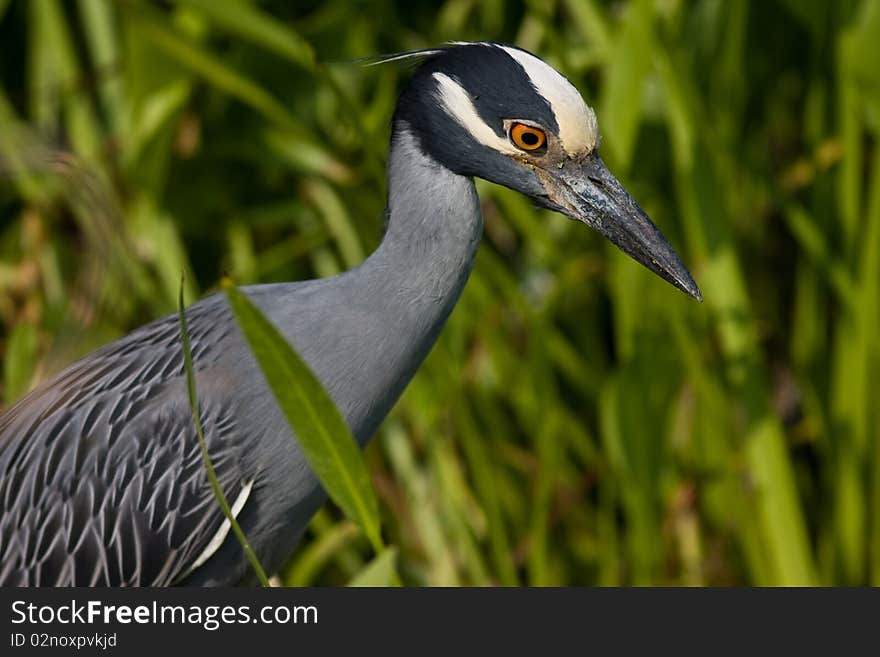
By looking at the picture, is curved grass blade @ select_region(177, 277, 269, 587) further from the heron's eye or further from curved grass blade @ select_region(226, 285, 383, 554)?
the heron's eye

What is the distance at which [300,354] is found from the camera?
1996 mm

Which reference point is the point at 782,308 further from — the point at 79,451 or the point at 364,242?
the point at 79,451

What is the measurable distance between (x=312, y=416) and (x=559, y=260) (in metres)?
1.33

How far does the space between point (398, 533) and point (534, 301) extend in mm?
644

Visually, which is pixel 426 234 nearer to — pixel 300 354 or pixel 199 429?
pixel 300 354

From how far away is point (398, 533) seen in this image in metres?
3.04

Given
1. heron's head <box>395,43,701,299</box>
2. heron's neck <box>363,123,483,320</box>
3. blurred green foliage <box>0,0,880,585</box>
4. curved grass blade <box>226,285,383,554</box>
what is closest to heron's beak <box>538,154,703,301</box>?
heron's head <box>395,43,701,299</box>

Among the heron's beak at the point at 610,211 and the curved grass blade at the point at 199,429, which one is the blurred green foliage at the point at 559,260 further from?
the curved grass blade at the point at 199,429

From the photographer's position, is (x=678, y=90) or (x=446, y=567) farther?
(x=446, y=567)

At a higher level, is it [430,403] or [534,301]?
[534,301]

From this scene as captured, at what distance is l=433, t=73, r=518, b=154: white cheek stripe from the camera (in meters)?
1.89

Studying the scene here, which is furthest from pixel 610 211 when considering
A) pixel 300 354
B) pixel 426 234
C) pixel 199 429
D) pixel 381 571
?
pixel 199 429

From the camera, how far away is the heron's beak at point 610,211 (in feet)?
6.29

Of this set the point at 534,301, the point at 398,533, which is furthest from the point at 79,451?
the point at 534,301
